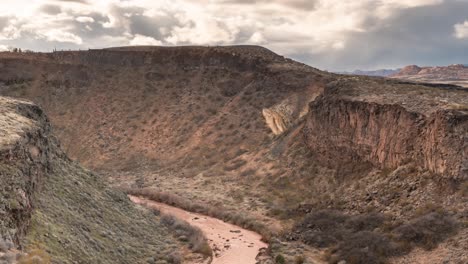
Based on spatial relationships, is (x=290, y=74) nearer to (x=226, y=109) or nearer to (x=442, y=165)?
(x=226, y=109)

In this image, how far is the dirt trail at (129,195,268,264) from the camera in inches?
1178

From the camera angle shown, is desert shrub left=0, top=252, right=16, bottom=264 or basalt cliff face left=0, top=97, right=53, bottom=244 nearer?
desert shrub left=0, top=252, right=16, bottom=264

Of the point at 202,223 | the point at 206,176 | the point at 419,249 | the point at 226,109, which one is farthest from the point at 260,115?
the point at 419,249

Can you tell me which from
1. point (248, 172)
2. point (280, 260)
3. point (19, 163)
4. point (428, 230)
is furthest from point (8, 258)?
point (248, 172)

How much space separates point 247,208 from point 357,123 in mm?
12748

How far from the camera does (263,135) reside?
60125 mm

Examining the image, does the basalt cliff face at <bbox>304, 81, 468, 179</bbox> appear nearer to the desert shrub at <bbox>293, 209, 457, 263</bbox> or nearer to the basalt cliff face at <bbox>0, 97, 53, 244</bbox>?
the desert shrub at <bbox>293, 209, 457, 263</bbox>

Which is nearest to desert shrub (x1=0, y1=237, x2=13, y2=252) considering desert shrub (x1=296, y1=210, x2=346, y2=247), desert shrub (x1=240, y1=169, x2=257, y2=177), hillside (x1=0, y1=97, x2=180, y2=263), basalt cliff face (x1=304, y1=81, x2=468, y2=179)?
hillside (x1=0, y1=97, x2=180, y2=263)

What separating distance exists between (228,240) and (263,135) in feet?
92.0

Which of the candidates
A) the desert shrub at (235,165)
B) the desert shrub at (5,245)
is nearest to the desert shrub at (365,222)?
the desert shrub at (5,245)

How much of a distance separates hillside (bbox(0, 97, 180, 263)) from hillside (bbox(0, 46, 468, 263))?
9.74m

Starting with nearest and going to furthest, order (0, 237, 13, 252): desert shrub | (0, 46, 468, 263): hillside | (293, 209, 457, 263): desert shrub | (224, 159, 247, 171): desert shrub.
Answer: (0, 237, 13, 252): desert shrub
(293, 209, 457, 263): desert shrub
(0, 46, 468, 263): hillside
(224, 159, 247, 171): desert shrub

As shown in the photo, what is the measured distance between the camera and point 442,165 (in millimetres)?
30312

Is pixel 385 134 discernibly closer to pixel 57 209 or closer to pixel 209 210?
pixel 209 210
